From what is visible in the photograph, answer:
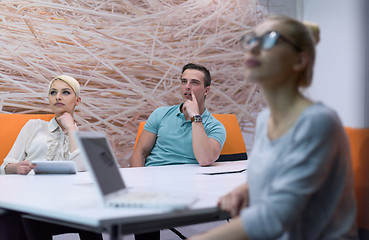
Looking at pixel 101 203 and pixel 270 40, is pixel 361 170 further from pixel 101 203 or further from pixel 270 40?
pixel 101 203

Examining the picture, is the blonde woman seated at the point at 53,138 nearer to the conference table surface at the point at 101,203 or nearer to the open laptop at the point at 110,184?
the conference table surface at the point at 101,203

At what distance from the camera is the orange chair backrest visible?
1.10m

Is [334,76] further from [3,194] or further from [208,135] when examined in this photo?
[3,194]

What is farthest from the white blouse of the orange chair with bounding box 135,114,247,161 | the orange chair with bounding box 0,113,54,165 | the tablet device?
the orange chair with bounding box 135,114,247,161

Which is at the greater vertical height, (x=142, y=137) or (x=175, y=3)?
(x=175, y=3)

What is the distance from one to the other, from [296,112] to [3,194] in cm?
101

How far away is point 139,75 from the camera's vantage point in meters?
4.03

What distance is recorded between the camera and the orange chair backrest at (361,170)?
1.10 m

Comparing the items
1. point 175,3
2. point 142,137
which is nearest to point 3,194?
point 142,137

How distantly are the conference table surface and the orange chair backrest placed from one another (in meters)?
0.37

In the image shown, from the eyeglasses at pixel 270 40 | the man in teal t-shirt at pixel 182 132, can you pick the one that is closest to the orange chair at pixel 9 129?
the man in teal t-shirt at pixel 182 132

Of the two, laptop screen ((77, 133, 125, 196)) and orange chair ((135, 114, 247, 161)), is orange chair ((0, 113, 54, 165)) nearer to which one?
orange chair ((135, 114, 247, 161))

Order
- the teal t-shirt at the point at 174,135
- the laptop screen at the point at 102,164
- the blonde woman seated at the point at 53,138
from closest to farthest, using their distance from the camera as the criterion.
Answer: the laptop screen at the point at 102,164 → the blonde woman seated at the point at 53,138 → the teal t-shirt at the point at 174,135

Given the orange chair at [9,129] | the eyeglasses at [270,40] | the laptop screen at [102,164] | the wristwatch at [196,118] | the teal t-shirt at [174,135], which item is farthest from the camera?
the teal t-shirt at [174,135]
